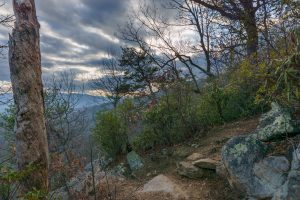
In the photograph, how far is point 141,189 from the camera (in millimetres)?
6828

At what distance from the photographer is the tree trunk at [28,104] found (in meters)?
4.79

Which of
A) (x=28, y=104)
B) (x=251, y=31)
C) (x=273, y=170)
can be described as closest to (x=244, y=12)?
(x=251, y=31)

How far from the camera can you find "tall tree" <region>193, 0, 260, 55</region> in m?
8.52

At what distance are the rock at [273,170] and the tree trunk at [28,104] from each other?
127 inches

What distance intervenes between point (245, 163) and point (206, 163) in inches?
61.6

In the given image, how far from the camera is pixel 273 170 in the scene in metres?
4.65

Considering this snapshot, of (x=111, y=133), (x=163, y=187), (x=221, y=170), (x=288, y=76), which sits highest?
(x=288, y=76)

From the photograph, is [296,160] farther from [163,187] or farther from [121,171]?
[121,171]

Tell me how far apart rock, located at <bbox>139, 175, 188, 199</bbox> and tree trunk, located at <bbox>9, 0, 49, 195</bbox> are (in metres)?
2.33

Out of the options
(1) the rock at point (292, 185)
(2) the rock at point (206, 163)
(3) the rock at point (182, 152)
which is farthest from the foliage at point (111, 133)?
(1) the rock at point (292, 185)

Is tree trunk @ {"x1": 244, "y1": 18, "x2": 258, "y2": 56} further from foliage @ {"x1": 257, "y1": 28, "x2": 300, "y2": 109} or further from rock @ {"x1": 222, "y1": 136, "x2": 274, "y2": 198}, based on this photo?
rock @ {"x1": 222, "y1": 136, "x2": 274, "y2": 198}

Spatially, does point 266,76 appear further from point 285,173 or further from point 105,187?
point 105,187

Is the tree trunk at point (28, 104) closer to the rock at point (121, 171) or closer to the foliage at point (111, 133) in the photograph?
the rock at point (121, 171)

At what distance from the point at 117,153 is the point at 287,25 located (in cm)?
609
